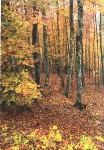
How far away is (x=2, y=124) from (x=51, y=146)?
2.62m

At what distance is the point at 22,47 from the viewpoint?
42.6 ft

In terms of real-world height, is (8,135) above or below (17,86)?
below

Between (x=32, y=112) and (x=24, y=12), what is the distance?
546 centimetres

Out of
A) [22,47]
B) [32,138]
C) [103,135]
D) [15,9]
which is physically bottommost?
[103,135]

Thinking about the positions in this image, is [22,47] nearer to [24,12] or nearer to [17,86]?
[17,86]

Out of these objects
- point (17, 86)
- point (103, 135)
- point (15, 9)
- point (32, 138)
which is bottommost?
point (103, 135)

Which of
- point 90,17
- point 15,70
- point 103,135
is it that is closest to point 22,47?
point 15,70

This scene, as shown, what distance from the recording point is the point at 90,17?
33438 millimetres

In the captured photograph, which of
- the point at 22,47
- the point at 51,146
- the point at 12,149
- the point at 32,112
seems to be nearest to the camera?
the point at 12,149

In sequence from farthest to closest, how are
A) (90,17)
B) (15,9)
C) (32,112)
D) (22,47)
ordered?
(90,17)
(32,112)
(15,9)
(22,47)

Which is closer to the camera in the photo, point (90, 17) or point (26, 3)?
point (26, 3)

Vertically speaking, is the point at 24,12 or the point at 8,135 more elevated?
the point at 24,12

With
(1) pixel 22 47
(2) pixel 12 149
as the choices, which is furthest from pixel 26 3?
(2) pixel 12 149

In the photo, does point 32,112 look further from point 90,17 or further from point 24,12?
point 90,17
